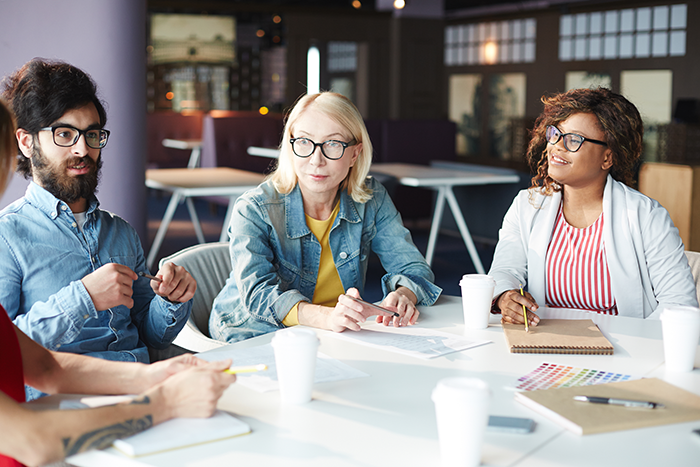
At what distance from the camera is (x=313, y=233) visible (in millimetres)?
2004

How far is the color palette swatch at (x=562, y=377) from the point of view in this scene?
126 cm

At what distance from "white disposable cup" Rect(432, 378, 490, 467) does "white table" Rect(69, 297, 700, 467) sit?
0.04 meters

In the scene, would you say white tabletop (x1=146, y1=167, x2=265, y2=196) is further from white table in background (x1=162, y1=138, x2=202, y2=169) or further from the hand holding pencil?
white table in background (x1=162, y1=138, x2=202, y2=169)

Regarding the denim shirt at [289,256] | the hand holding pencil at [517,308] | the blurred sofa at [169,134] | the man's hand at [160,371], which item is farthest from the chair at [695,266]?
the blurred sofa at [169,134]

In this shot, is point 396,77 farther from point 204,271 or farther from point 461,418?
point 461,418

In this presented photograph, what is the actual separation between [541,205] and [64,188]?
4.48ft

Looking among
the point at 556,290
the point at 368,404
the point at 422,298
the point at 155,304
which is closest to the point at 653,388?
the point at 368,404


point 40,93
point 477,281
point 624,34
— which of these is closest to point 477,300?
point 477,281

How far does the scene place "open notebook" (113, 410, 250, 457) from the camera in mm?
973

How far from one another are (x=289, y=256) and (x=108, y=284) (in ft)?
1.95

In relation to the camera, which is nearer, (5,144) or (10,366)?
(5,144)

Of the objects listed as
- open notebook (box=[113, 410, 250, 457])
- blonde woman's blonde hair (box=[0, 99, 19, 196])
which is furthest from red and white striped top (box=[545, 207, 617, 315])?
blonde woman's blonde hair (box=[0, 99, 19, 196])

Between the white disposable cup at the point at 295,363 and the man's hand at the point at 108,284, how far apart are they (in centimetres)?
51

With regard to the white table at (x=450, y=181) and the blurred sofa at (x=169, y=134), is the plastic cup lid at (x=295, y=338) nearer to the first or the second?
the white table at (x=450, y=181)
